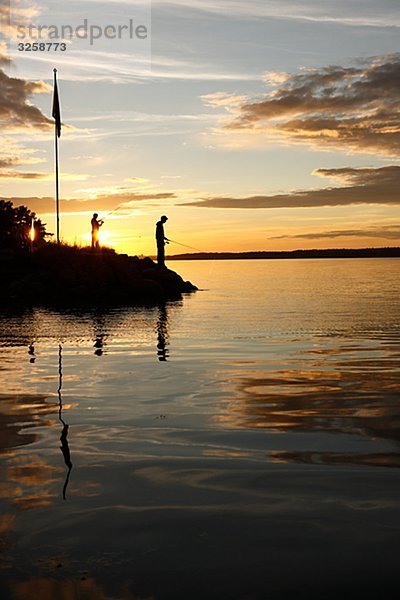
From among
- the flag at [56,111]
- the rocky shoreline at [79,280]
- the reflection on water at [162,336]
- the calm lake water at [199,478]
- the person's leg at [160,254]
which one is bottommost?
the calm lake water at [199,478]

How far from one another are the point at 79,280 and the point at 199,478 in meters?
29.5

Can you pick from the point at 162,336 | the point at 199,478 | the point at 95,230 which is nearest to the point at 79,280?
the point at 95,230

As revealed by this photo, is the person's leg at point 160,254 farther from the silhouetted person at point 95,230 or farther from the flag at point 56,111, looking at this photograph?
the flag at point 56,111

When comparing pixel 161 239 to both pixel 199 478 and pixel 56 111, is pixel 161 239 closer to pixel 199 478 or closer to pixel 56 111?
pixel 56 111

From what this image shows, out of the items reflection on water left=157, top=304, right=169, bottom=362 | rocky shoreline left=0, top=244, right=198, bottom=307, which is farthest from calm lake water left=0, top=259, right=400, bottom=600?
rocky shoreline left=0, top=244, right=198, bottom=307

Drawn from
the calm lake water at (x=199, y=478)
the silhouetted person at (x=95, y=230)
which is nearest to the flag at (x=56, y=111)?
the silhouetted person at (x=95, y=230)

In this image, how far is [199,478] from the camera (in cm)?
561

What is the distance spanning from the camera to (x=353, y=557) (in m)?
4.05

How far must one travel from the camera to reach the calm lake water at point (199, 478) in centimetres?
387

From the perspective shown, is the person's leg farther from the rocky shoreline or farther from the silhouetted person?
the silhouetted person

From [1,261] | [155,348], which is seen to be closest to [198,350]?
[155,348]

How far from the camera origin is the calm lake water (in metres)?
3.87

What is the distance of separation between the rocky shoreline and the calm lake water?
20.0 m

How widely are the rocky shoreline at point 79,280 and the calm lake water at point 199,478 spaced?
65.5 feet
